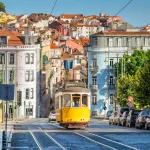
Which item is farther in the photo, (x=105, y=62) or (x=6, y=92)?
(x=105, y=62)

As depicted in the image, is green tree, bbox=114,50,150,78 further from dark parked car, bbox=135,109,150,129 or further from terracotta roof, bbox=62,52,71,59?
terracotta roof, bbox=62,52,71,59

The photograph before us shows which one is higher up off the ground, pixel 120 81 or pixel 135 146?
pixel 120 81

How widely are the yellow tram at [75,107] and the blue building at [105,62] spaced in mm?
69586

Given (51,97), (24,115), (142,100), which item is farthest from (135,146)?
(51,97)

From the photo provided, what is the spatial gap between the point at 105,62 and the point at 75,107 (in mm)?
71331

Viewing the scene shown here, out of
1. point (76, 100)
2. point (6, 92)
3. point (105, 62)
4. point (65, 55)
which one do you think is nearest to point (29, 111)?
point (105, 62)

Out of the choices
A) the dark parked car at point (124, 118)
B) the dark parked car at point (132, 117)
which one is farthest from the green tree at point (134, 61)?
the dark parked car at point (132, 117)

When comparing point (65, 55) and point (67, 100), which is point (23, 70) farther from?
point (67, 100)

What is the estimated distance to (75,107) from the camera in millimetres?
50156

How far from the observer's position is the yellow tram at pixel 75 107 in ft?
164

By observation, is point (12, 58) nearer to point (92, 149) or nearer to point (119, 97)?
point (119, 97)

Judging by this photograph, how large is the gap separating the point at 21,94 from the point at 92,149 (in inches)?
3625

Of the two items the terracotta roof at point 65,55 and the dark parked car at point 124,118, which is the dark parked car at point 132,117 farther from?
the terracotta roof at point 65,55

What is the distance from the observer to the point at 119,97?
102938 millimetres
